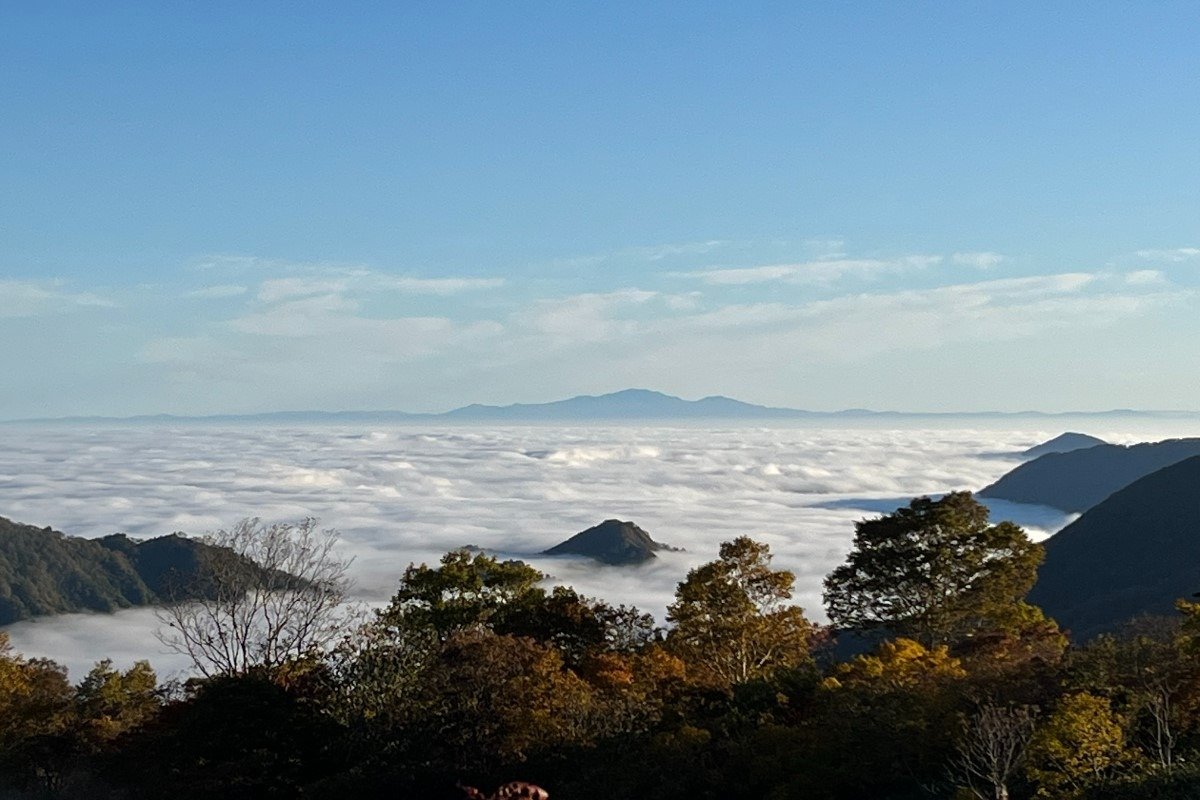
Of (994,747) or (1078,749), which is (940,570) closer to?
(1078,749)

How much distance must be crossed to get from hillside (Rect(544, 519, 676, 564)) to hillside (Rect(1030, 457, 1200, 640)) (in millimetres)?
75591

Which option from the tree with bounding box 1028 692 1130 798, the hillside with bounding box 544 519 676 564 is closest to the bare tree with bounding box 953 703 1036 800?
the tree with bounding box 1028 692 1130 798

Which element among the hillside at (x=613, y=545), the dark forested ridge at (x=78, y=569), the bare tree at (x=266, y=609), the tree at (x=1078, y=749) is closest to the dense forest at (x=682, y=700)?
the tree at (x=1078, y=749)

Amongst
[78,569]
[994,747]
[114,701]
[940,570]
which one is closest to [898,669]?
[994,747]

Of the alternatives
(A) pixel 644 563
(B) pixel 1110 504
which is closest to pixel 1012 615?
(B) pixel 1110 504

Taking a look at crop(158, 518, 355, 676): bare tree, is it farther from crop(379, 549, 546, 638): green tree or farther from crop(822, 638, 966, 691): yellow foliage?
crop(822, 638, 966, 691): yellow foliage

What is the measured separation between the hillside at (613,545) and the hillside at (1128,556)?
75.6 metres

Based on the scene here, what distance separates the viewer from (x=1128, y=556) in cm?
11106

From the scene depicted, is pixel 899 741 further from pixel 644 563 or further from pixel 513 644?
pixel 644 563

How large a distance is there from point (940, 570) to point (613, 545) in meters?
150

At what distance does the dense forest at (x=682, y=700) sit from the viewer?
917 inches

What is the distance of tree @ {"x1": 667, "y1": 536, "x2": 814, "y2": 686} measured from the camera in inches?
1426

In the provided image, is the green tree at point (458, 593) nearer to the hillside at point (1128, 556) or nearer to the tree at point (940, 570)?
the tree at point (940, 570)

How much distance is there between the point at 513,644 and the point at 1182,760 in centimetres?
1545
